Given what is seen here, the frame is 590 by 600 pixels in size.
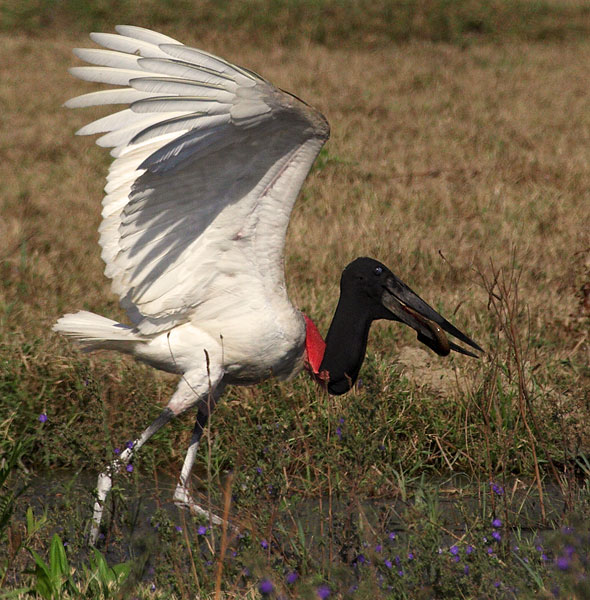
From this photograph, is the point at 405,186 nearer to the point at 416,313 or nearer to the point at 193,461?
the point at 416,313

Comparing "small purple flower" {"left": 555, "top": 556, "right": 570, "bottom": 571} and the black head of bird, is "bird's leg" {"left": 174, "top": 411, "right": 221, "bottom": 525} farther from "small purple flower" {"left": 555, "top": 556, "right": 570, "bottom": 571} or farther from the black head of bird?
"small purple flower" {"left": 555, "top": 556, "right": 570, "bottom": 571}

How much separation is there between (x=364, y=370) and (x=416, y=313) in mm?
490

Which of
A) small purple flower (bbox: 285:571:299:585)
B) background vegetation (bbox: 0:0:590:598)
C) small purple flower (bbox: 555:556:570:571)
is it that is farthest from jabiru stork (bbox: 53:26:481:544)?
small purple flower (bbox: 555:556:570:571)

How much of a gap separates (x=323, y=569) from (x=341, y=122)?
23.6 ft

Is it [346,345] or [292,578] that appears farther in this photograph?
[346,345]

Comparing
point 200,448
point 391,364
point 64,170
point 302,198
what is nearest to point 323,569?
point 200,448

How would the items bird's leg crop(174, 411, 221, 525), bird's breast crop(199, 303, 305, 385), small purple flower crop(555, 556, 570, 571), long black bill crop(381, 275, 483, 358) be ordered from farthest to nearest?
long black bill crop(381, 275, 483, 358) < bird's breast crop(199, 303, 305, 385) < bird's leg crop(174, 411, 221, 525) < small purple flower crop(555, 556, 570, 571)

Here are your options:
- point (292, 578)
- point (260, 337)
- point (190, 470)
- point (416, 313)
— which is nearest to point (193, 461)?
point (190, 470)

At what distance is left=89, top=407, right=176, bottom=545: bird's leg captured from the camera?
3147mm

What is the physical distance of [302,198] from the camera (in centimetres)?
746

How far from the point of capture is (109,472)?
10.1ft

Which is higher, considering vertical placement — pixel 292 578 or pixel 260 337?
pixel 292 578

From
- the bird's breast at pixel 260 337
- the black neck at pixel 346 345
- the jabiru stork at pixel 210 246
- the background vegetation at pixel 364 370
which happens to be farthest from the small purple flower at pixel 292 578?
the black neck at pixel 346 345

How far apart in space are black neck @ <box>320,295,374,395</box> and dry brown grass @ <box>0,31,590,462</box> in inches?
23.5
